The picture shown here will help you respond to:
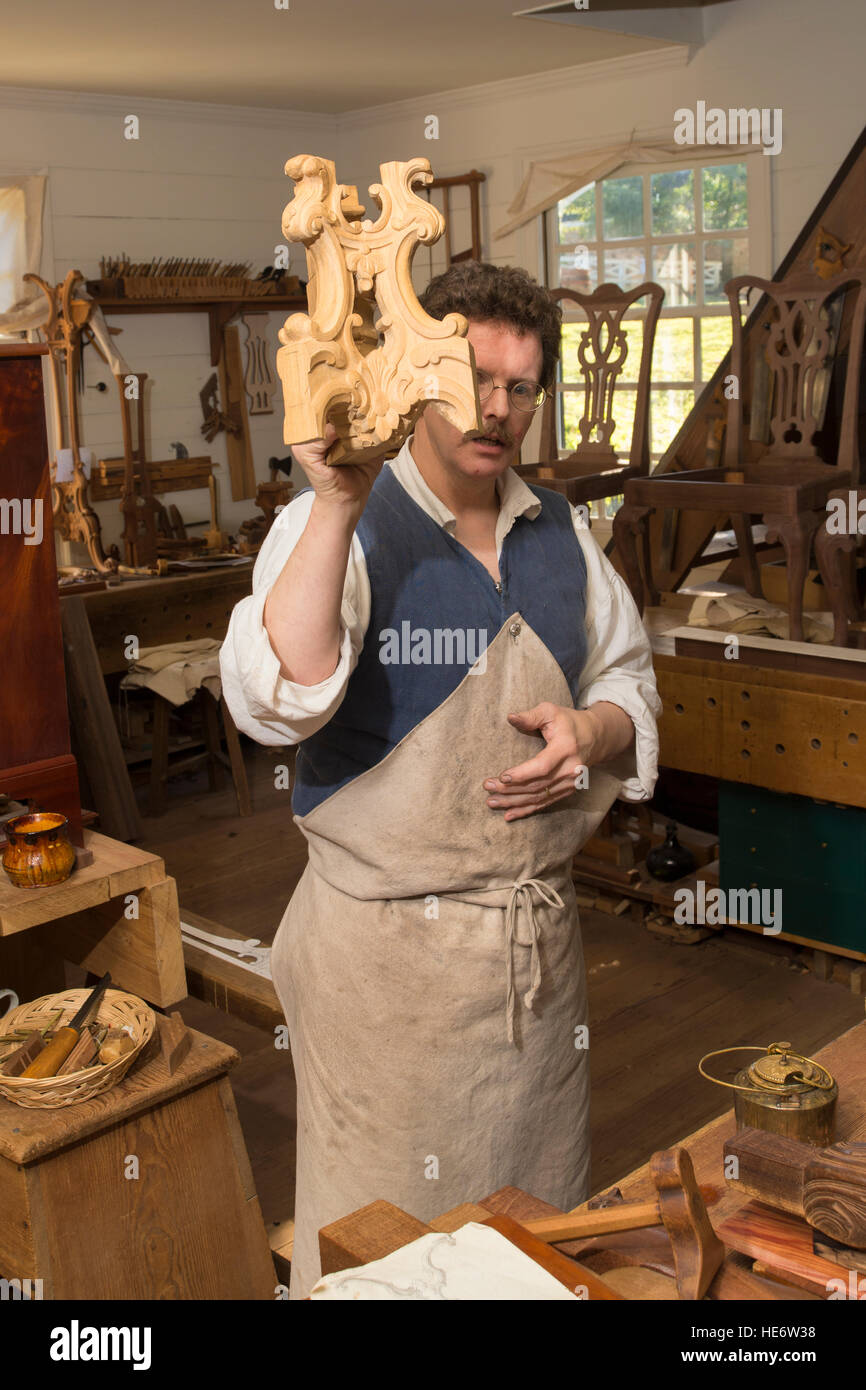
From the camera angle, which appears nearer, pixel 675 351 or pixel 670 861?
pixel 670 861

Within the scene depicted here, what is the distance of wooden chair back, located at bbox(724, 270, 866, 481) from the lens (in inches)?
174

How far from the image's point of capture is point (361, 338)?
4.61 ft

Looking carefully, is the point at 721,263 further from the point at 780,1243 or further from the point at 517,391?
the point at 780,1243

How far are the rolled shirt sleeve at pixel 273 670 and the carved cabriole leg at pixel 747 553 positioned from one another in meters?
3.31

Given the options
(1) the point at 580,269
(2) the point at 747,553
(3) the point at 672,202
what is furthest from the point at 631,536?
(1) the point at 580,269

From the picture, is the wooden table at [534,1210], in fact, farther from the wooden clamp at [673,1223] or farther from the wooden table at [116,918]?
the wooden table at [116,918]

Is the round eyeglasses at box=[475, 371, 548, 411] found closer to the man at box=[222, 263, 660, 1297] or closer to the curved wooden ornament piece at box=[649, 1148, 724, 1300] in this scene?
the man at box=[222, 263, 660, 1297]

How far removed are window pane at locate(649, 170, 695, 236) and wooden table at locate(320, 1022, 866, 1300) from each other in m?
5.78

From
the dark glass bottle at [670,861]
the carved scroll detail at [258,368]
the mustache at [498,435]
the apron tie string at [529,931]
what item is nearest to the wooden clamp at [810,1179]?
the apron tie string at [529,931]

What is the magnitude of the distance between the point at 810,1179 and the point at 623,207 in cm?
642

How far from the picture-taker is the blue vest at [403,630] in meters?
1.73

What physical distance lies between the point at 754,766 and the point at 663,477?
1.28m

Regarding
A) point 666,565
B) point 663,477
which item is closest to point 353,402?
point 663,477

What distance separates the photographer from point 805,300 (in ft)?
15.2
